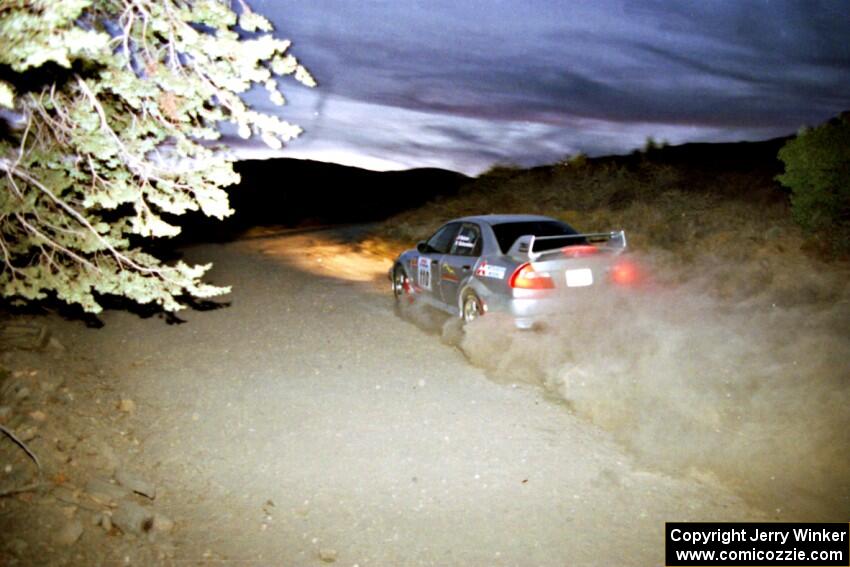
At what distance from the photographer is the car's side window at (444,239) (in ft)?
28.8

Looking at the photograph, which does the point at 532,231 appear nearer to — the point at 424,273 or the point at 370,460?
the point at 424,273

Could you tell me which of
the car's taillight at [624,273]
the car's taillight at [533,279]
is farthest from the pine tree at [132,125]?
the car's taillight at [624,273]

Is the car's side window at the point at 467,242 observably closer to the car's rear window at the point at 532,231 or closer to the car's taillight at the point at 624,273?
the car's rear window at the point at 532,231

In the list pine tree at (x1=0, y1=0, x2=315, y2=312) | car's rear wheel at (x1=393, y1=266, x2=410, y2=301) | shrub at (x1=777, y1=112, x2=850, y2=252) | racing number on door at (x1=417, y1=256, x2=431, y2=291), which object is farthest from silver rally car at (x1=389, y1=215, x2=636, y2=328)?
shrub at (x1=777, y1=112, x2=850, y2=252)

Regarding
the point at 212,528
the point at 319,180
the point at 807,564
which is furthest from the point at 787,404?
the point at 319,180

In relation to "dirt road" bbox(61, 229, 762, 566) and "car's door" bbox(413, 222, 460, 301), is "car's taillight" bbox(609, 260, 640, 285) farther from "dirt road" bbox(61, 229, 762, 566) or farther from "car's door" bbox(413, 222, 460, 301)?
"car's door" bbox(413, 222, 460, 301)

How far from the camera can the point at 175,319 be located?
8.91 m

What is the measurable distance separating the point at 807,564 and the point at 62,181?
5501 millimetres

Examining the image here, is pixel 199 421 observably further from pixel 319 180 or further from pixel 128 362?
pixel 319 180

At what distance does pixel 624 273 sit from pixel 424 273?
317 centimetres

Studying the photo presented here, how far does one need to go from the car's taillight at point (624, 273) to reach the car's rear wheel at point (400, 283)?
3.86m

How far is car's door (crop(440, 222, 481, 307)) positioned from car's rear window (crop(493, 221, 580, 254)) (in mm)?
354

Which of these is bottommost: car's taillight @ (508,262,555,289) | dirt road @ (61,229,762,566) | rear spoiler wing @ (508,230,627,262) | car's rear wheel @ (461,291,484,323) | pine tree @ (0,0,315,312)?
dirt road @ (61,229,762,566)

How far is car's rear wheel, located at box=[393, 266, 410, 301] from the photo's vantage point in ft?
33.3
